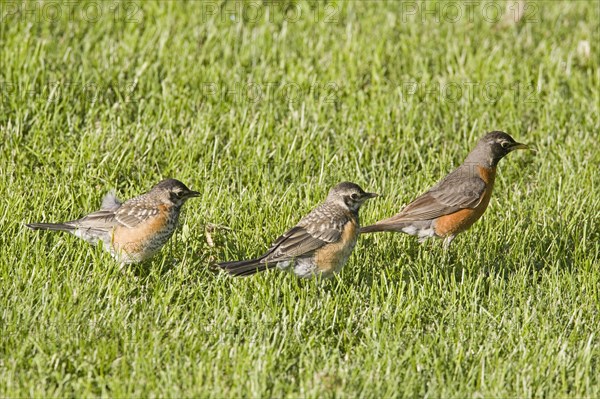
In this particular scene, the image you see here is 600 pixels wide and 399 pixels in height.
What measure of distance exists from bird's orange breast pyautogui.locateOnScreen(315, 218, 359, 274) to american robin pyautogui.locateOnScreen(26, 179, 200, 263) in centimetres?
108

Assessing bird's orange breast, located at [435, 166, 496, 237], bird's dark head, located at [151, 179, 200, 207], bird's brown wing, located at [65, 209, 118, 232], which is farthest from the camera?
bird's orange breast, located at [435, 166, 496, 237]

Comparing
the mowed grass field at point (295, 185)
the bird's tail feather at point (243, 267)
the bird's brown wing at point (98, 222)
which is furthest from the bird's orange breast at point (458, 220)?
the bird's brown wing at point (98, 222)

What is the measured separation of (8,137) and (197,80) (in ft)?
6.93

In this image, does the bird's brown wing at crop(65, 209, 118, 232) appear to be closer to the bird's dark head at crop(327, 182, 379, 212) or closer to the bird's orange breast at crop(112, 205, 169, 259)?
the bird's orange breast at crop(112, 205, 169, 259)

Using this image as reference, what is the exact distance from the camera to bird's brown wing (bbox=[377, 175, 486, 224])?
24.9 ft

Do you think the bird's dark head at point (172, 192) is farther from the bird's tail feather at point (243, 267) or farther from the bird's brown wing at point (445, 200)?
the bird's brown wing at point (445, 200)

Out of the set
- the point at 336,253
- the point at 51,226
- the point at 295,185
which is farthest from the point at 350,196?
the point at 51,226

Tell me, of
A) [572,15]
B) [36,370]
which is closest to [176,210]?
[36,370]

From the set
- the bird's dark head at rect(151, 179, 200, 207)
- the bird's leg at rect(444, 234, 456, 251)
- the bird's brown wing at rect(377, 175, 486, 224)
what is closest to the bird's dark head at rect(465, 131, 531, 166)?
the bird's brown wing at rect(377, 175, 486, 224)

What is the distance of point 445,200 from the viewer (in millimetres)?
7770

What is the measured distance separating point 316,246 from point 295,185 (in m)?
1.94

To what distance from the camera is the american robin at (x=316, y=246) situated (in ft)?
21.3

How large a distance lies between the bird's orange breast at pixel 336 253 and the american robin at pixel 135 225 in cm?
108

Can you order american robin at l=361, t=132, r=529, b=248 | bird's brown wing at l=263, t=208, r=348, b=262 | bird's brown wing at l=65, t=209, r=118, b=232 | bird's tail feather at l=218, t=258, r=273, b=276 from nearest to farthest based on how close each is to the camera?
bird's tail feather at l=218, t=258, r=273, b=276 < bird's brown wing at l=263, t=208, r=348, b=262 < bird's brown wing at l=65, t=209, r=118, b=232 < american robin at l=361, t=132, r=529, b=248
